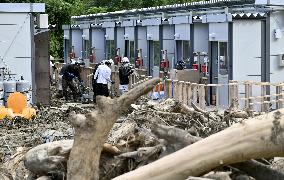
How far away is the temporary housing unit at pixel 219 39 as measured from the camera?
1970cm

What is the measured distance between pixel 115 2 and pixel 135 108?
4300 cm

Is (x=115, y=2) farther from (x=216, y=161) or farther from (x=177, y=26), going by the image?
(x=216, y=161)

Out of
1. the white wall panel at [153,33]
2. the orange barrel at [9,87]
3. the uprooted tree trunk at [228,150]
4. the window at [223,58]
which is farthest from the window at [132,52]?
the uprooted tree trunk at [228,150]

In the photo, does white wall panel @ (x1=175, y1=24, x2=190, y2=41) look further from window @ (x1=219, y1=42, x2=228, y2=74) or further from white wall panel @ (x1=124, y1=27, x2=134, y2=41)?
white wall panel @ (x1=124, y1=27, x2=134, y2=41)

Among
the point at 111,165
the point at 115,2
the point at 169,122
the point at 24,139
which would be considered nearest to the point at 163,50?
the point at 24,139

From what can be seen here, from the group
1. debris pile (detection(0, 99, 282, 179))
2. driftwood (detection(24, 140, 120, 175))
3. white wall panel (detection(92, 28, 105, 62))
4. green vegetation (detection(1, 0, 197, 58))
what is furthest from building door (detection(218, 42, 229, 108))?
white wall panel (detection(92, 28, 105, 62))

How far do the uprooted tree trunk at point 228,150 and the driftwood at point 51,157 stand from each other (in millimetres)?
1071

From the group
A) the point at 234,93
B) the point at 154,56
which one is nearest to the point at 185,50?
the point at 154,56

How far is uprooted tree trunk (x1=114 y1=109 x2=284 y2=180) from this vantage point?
5.82m

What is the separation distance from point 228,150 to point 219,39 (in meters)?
14.8

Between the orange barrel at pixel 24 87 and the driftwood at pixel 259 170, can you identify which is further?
the orange barrel at pixel 24 87

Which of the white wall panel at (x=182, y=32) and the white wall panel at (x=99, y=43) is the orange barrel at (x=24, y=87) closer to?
the white wall panel at (x=182, y=32)

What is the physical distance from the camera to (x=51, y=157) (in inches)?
277

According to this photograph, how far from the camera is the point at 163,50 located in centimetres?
2584
